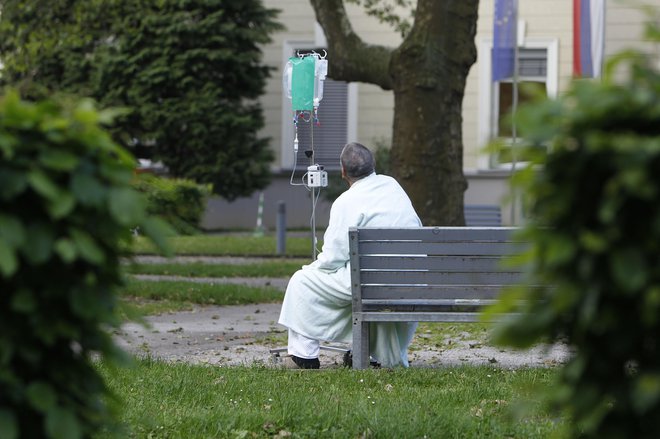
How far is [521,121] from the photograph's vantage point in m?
2.71

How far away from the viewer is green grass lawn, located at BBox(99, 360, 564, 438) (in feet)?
18.2

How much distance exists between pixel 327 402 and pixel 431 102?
8.94 metres

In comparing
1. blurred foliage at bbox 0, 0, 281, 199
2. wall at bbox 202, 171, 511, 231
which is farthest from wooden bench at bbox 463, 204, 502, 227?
wall at bbox 202, 171, 511, 231

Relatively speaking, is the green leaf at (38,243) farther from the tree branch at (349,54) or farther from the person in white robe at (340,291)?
the tree branch at (349,54)

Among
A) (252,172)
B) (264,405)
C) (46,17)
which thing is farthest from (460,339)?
(252,172)

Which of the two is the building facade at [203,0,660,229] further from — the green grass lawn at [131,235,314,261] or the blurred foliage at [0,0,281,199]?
the green grass lawn at [131,235,314,261]

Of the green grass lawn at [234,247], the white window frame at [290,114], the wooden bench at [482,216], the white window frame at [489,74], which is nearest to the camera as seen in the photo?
the green grass lawn at [234,247]

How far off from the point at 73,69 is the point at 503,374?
2308 centimetres

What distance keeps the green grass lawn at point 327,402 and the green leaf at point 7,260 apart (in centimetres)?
241

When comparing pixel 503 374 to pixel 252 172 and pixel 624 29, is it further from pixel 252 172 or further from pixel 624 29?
pixel 624 29

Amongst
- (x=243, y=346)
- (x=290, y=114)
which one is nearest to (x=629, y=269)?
(x=243, y=346)

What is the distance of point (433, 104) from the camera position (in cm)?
1477

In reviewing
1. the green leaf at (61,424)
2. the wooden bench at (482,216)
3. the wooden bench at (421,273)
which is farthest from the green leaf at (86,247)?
the wooden bench at (482,216)

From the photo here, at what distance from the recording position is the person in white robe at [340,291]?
320 inches
